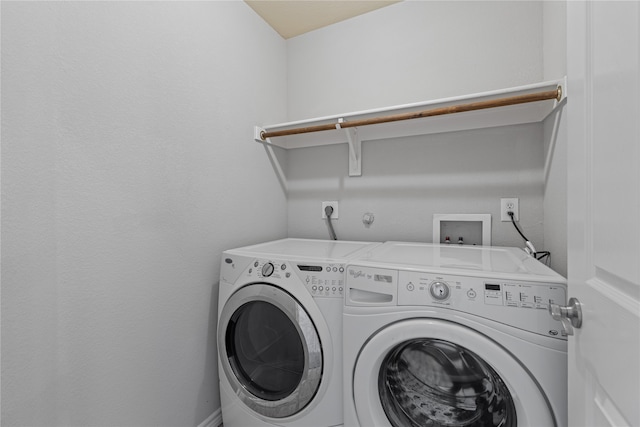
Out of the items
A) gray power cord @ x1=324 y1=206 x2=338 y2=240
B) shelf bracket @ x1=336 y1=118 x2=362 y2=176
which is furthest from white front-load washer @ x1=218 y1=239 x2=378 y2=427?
shelf bracket @ x1=336 y1=118 x2=362 y2=176

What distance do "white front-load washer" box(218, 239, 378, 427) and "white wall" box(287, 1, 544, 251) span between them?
536mm

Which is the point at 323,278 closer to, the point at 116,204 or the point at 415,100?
the point at 116,204

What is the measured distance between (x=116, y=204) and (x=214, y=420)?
1.19 meters

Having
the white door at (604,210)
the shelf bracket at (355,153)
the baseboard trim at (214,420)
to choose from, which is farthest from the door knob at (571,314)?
the baseboard trim at (214,420)

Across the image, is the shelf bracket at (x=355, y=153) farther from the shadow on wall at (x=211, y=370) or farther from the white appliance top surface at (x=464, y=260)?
the shadow on wall at (x=211, y=370)

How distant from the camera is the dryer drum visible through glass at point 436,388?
980 mm

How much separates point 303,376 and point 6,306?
0.97m

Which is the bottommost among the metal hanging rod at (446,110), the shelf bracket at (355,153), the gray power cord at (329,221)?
the gray power cord at (329,221)

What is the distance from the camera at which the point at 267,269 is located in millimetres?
1241

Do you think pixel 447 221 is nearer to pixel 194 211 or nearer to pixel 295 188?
pixel 295 188

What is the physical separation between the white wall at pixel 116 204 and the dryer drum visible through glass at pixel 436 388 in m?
0.92

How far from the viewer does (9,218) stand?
79 centimetres

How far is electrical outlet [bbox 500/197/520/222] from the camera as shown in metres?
1.46

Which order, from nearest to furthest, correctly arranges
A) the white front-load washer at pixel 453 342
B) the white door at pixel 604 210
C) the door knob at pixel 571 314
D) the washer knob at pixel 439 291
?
the white door at pixel 604 210 → the door knob at pixel 571 314 → the white front-load washer at pixel 453 342 → the washer knob at pixel 439 291
